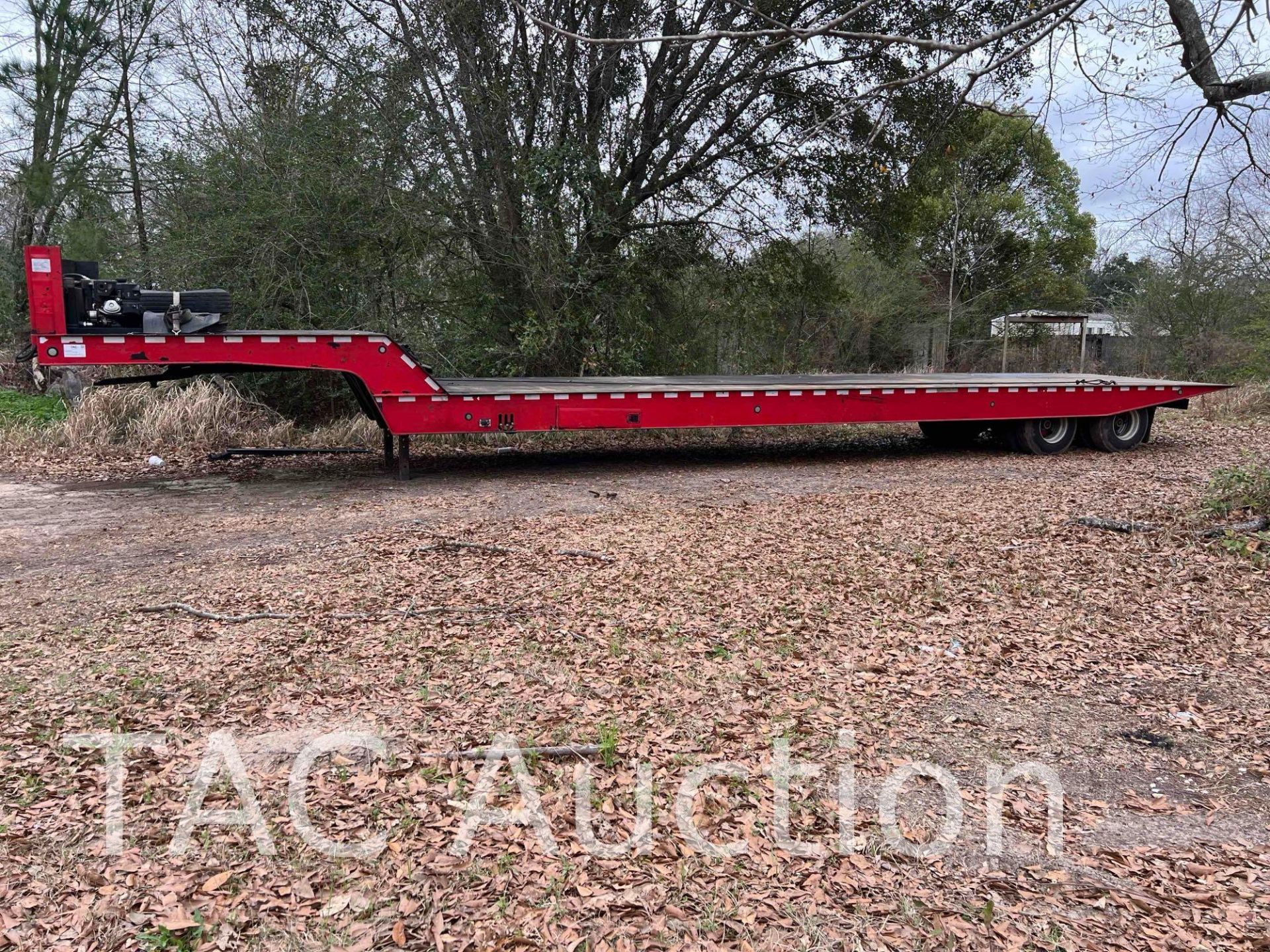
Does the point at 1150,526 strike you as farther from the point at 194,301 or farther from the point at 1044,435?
the point at 194,301

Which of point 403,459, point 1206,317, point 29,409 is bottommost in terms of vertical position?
point 403,459

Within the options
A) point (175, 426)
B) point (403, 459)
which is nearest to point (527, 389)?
point (403, 459)

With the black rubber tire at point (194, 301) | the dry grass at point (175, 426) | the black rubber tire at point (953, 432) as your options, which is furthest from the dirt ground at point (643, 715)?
the black rubber tire at point (953, 432)

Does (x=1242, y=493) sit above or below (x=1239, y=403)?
below

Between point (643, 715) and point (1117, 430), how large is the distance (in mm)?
10523

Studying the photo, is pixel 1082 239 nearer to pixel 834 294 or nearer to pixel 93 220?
pixel 834 294

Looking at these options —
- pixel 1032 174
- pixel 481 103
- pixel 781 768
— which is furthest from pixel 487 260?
pixel 1032 174

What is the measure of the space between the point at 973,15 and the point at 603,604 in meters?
10.4

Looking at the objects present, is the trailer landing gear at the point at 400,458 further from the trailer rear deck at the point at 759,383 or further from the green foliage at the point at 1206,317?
the green foliage at the point at 1206,317

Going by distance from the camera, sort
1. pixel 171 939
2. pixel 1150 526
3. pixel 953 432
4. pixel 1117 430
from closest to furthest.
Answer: pixel 171 939 → pixel 1150 526 → pixel 1117 430 → pixel 953 432

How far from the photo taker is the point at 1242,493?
6914 mm

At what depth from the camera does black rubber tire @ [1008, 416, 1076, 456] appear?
11.5m

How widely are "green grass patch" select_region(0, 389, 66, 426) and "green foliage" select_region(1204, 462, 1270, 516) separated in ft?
41.8

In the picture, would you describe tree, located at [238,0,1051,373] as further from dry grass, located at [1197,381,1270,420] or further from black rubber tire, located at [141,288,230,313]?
dry grass, located at [1197,381,1270,420]
